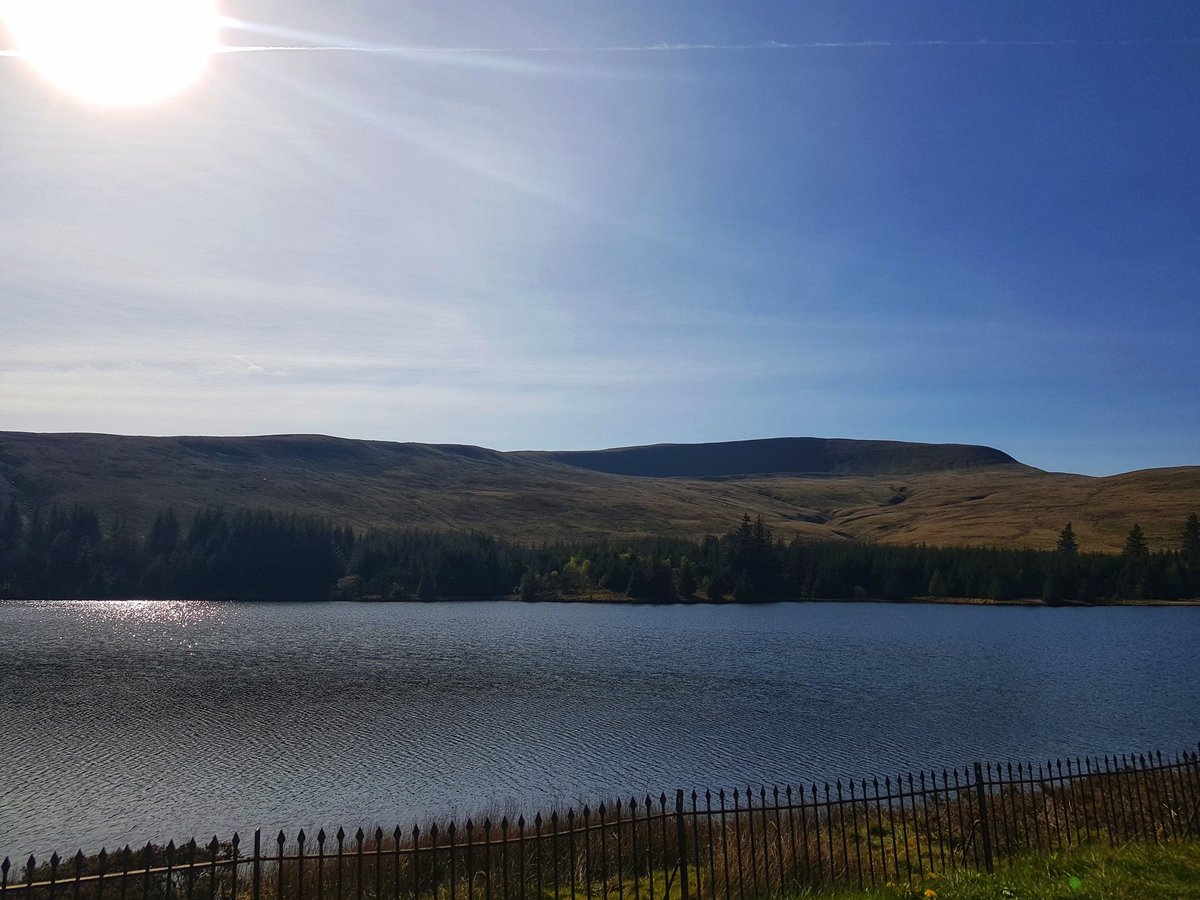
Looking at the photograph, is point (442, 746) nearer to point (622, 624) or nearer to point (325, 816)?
point (325, 816)

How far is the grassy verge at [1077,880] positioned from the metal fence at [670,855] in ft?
3.79

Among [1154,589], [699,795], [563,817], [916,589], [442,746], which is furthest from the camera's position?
[916,589]

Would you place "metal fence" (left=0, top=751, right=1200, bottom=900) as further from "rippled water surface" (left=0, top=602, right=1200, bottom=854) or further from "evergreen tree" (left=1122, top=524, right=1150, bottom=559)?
"evergreen tree" (left=1122, top=524, right=1150, bottom=559)

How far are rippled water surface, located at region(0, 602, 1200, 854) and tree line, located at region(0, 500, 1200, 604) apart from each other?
6306 centimetres

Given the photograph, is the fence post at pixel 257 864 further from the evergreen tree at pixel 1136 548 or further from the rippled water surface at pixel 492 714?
the evergreen tree at pixel 1136 548

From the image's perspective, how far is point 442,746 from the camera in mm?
40688

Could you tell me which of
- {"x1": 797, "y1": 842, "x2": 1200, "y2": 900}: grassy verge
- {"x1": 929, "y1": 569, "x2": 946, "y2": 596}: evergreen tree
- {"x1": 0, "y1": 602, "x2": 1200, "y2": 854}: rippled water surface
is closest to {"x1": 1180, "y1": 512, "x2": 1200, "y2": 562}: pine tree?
{"x1": 929, "y1": 569, "x2": 946, "y2": 596}: evergreen tree

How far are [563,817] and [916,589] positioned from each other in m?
151

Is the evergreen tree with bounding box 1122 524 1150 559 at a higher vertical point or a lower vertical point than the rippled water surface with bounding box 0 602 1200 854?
higher

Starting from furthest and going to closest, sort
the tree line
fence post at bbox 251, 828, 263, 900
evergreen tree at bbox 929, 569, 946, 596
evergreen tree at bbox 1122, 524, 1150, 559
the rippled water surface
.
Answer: evergreen tree at bbox 1122, 524, 1150, 559, evergreen tree at bbox 929, 569, 946, 596, the tree line, the rippled water surface, fence post at bbox 251, 828, 263, 900

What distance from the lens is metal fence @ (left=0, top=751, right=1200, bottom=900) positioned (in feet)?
48.2

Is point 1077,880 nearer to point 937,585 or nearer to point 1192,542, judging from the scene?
point 937,585

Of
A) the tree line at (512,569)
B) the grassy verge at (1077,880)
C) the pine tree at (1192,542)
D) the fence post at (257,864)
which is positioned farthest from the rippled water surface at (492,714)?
the pine tree at (1192,542)

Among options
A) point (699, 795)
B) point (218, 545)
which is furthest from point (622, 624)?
point (218, 545)
